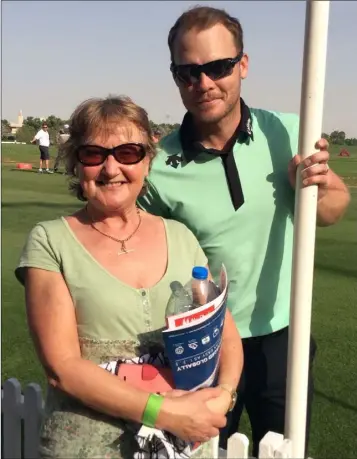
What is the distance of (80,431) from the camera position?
Result: 1925mm

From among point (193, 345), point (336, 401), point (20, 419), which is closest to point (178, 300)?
point (193, 345)

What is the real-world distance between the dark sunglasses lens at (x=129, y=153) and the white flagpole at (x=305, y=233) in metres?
0.55

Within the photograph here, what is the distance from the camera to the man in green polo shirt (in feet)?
7.70

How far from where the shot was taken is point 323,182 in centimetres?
204

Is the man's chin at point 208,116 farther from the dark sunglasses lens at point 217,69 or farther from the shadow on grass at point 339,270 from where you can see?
the shadow on grass at point 339,270

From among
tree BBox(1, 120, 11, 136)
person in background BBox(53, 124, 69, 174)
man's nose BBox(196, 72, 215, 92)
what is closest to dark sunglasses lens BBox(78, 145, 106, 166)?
person in background BBox(53, 124, 69, 174)

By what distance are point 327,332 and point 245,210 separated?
3161 millimetres

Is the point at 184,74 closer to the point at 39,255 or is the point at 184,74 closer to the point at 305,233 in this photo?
the point at 305,233

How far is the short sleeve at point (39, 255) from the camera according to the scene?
1.89 metres

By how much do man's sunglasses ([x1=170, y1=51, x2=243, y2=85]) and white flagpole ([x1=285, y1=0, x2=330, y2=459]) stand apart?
0.48 metres

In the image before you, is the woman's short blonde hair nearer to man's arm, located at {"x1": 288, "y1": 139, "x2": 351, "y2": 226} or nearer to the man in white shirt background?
man's arm, located at {"x1": 288, "y1": 139, "x2": 351, "y2": 226}

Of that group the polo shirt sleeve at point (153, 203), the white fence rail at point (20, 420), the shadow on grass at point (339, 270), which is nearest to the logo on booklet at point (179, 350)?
the polo shirt sleeve at point (153, 203)

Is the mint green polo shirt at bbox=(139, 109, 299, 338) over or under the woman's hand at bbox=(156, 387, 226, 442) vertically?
over

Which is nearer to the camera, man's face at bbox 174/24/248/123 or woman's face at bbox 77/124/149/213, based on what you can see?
woman's face at bbox 77/124/149/213
